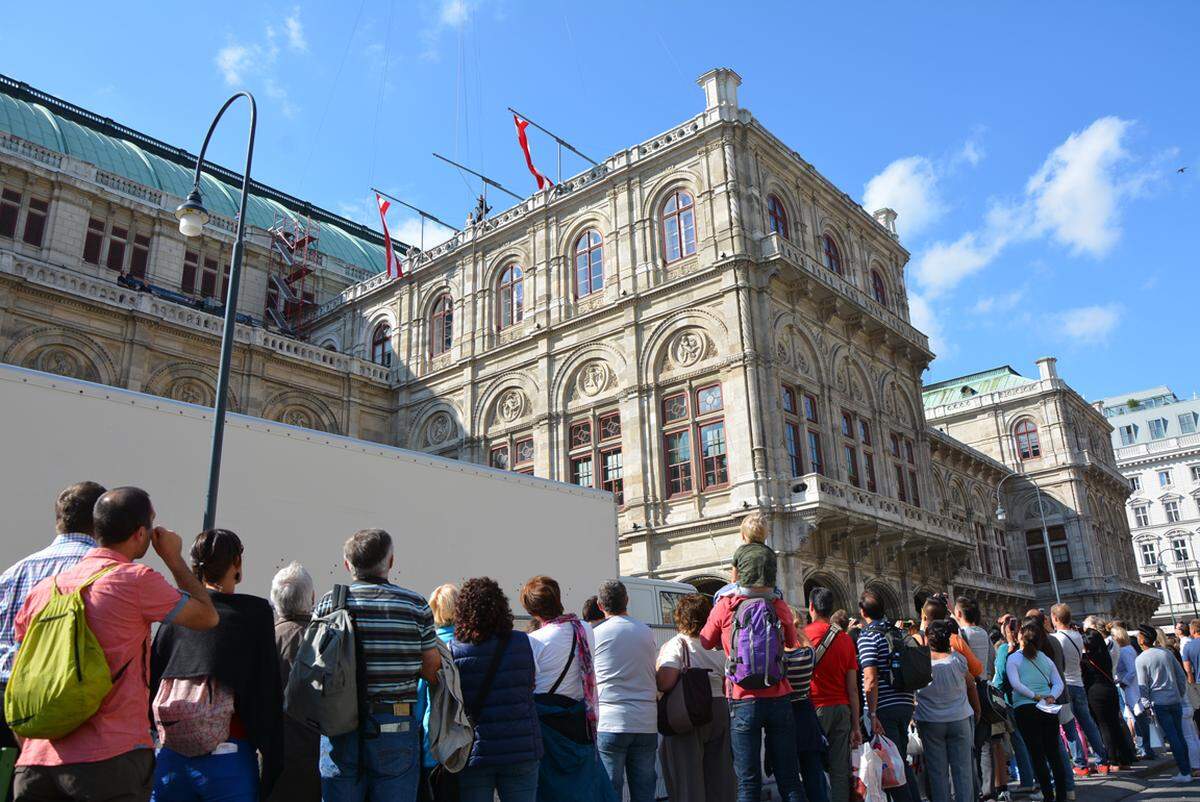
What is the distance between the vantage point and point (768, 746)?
6.89 meters

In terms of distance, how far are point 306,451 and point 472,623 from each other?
232 inches

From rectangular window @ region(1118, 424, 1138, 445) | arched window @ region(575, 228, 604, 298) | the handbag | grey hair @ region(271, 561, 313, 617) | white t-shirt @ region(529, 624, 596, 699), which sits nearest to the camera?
grey hair @ region(271, 561, 313, 617)

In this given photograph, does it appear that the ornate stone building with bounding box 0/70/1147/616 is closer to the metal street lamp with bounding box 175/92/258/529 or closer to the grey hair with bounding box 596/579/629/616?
the metal street lamp with bounding box 175/92/258/529

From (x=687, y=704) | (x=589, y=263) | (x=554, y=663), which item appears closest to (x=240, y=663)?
(x=554, y=663)

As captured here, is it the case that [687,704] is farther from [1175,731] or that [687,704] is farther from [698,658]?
[1175,731]

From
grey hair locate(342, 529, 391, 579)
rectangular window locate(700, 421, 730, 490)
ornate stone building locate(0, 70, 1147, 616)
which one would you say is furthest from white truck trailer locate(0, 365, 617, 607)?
ornate stone building locate(0, 70, 1147, 616)

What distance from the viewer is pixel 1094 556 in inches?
1829

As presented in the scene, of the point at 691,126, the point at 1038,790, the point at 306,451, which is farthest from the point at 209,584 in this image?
the point at 691,126

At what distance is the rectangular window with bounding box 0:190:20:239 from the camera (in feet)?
96.5

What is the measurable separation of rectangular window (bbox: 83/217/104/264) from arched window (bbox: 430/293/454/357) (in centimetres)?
1183

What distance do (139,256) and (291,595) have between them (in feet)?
105

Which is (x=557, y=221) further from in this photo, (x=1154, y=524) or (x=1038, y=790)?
(x=1154, y=524)

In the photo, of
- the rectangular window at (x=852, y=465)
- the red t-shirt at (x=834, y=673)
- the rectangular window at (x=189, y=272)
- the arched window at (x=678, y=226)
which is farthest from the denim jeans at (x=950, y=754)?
the rectangular window at (x=189, y=272)

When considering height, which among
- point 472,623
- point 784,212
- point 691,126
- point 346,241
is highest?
point 346,241
